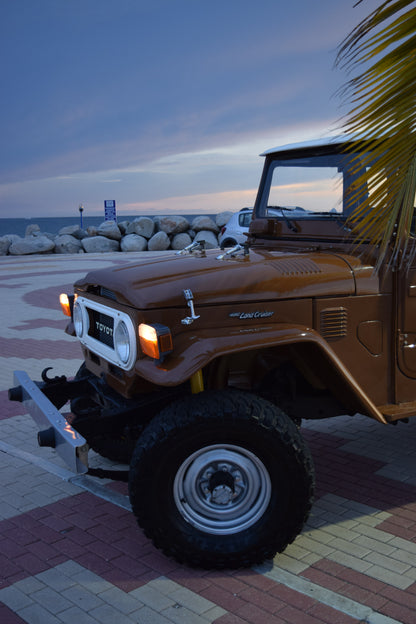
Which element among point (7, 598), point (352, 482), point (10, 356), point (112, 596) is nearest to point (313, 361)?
point (352, 482)

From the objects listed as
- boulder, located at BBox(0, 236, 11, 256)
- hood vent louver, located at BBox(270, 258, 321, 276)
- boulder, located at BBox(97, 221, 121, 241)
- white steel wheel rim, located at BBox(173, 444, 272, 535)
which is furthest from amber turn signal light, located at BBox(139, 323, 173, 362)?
boulder, located at BBox(0, 236, 11, 256)

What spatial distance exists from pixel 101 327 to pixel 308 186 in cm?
183

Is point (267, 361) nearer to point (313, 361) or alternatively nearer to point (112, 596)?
point (313, 361)

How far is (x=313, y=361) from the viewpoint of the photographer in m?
3.52

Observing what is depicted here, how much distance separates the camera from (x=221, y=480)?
126 inches

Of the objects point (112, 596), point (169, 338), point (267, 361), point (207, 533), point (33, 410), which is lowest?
point (112, 596)

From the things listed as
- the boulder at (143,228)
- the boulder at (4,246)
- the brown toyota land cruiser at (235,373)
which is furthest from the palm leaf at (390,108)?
the boulder at (4,246)

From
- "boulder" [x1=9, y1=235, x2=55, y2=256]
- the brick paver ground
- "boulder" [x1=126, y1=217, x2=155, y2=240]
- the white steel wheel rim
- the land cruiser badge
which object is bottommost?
the brick paver ground

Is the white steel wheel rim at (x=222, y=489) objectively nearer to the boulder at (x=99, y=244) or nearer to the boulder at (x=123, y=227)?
the boulder at (x=99, y=244)

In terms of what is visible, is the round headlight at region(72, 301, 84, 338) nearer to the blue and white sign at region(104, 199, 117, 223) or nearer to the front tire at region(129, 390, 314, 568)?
the front tire at region(129, 390, 314, 568)

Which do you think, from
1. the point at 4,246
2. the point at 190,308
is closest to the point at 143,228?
the point at 4,246

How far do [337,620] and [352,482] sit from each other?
5.09ft

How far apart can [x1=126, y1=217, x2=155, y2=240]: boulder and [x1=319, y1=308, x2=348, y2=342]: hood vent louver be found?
2738 cm

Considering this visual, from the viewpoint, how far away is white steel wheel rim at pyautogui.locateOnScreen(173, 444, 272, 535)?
3189 mm
